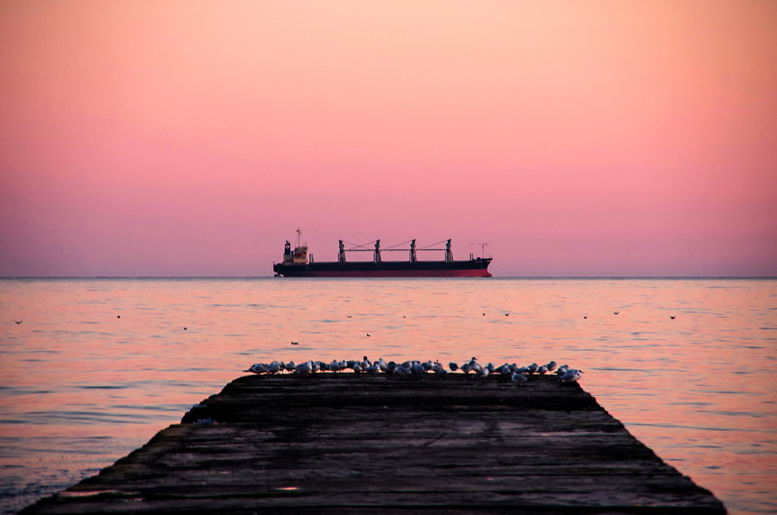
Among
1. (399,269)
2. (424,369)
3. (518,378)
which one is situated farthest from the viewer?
(399,269)

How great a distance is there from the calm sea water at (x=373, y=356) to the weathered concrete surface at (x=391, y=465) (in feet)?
5.44

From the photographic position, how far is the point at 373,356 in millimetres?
18781

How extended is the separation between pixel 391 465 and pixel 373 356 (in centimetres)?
1367

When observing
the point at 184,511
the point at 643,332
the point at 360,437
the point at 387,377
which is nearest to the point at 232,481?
the point at 184,511

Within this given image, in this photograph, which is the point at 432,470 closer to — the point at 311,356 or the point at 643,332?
the point at 311,356

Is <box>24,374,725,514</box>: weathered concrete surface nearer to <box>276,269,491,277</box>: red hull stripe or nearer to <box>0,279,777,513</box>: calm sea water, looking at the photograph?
<box>0,279,777,513</box>: calm sea water

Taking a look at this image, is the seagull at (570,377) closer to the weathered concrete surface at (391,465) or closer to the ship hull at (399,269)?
the weathered concrete surface at (391,465)

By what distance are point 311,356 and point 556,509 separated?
49.2ft

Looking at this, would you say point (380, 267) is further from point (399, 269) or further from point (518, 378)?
point (518, 378)

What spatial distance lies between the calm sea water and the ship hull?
3616 inches

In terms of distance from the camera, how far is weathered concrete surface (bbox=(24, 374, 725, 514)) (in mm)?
4305

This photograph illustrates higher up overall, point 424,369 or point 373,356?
point 424,369

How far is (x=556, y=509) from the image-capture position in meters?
4.20

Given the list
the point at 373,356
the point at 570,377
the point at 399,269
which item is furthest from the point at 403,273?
the point at 570,377
